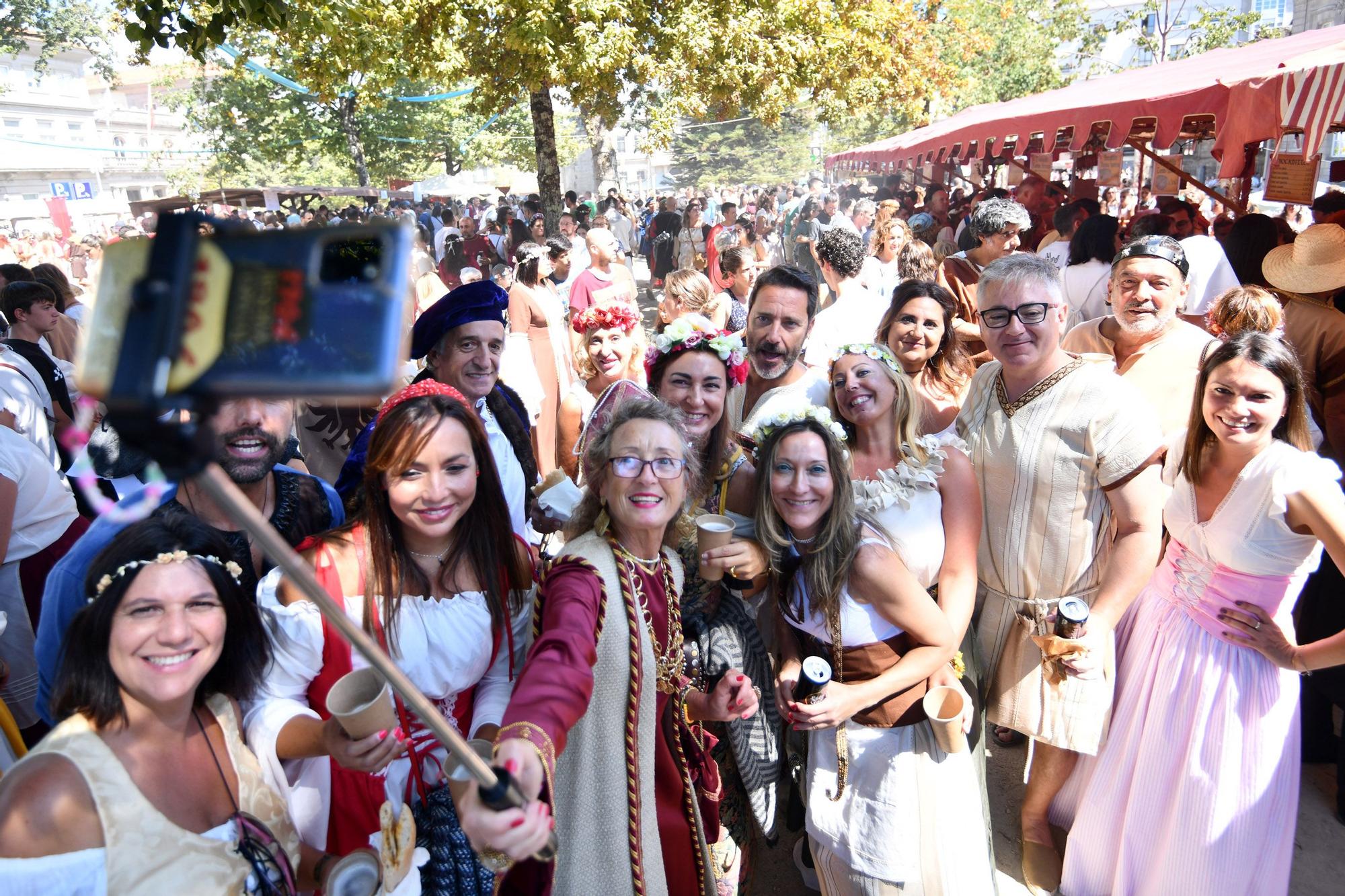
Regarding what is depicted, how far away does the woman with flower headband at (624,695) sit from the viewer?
5.72ft

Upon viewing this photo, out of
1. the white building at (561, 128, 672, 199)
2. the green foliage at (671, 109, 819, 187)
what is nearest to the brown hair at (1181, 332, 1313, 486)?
Result: the white building at (561, 128, 672, 199)

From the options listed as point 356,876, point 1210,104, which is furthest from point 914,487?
point 1210,104

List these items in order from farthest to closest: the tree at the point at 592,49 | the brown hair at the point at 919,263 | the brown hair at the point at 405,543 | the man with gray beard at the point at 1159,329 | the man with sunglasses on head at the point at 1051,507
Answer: the tree at the point at 592,49 < the brown hair at the point at 919,263 < the man with gray beard at the point at 1159,329 < the man with sunglasses on head at the point at 1051,507 < the brown hair at the point at 405,543

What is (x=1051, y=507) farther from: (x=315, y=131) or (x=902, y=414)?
(x=315, y=131)

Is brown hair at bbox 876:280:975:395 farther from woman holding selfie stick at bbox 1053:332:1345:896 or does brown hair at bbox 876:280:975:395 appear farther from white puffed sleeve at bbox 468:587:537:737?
white puffed sleeve at bbox 468:587:537:737

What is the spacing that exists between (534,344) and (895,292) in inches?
137

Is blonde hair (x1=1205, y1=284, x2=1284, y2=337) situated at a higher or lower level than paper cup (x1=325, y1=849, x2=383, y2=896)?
higher

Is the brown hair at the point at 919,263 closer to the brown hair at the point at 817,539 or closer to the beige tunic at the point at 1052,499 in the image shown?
the beige tunic at the point at 1052,499

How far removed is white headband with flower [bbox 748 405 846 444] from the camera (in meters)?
2.45

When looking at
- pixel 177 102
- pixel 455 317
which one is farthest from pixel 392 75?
pixel 177 102

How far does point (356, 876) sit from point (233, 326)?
148 cm

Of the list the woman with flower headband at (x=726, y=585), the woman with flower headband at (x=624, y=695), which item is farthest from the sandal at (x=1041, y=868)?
the woman with flower headband at (x=624, y=695)

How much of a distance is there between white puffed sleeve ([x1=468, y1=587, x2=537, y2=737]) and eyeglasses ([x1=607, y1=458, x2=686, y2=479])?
0.40 meters

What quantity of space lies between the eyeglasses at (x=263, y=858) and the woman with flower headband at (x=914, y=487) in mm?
1853
